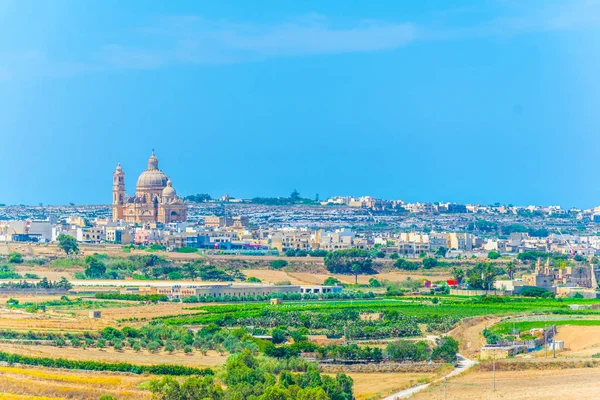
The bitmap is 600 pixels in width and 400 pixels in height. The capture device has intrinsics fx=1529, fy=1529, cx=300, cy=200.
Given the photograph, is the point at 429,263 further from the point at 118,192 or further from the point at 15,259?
the point at 118,192

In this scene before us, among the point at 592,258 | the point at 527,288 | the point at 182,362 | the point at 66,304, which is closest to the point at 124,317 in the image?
the point at 66,304

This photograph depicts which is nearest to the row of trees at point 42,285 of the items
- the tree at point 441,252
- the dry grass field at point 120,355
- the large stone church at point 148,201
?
the dry grass field at point 120,355

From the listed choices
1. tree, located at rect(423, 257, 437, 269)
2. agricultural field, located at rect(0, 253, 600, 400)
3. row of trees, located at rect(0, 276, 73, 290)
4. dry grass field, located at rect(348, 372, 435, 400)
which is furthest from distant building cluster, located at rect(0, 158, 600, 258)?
dry grass field, located at rect(348, 372, 435, 400)

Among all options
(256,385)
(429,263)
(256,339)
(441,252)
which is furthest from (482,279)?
(256,385)

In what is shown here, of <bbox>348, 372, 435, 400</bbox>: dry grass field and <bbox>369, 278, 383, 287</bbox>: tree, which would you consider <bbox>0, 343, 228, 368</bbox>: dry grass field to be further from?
<bbox>369, 278, 383, 287</bbox>: tree

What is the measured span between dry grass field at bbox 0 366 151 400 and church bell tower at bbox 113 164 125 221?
242ft

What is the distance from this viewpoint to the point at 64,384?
117ft

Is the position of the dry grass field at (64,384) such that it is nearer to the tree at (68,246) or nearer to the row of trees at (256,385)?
the row of trees at (256,385)

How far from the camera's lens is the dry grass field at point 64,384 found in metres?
34.3

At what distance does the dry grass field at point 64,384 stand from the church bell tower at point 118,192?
2902 inches

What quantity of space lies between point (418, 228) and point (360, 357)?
279ft

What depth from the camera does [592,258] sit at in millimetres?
90250

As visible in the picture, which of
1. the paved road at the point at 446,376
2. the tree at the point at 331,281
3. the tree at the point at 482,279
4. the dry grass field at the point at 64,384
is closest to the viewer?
the dry grass field at the point at 64,384

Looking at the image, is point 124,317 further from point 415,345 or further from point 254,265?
point 254,265
